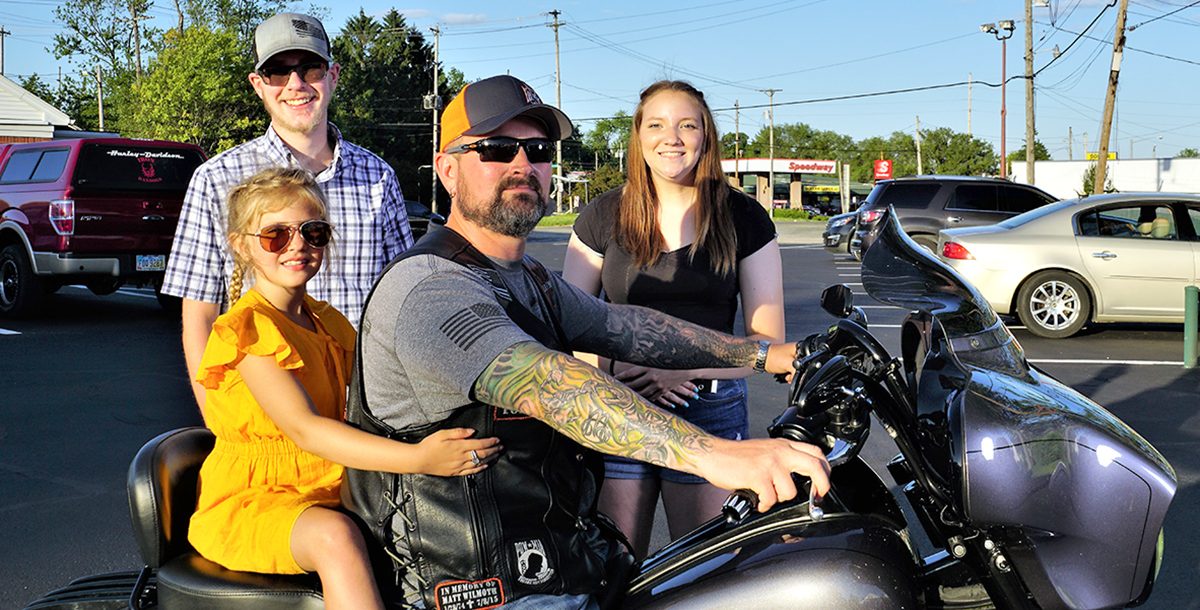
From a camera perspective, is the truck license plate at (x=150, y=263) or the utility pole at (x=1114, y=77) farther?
the utility pole at (x=1114, y=77)

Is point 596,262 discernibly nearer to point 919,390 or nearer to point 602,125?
point 919,390

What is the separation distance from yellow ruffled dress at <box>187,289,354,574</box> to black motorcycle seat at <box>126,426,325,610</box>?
0.05 m

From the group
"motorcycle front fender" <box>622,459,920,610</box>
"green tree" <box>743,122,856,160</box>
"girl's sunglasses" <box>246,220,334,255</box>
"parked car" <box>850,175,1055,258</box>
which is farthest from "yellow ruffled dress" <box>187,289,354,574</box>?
"green tree" <box>743,122,856,160</box>

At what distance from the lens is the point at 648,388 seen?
3285 millimetres

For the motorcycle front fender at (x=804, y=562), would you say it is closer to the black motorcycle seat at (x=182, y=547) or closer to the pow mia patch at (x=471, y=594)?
the pow mia patch at (x=471, y=594)

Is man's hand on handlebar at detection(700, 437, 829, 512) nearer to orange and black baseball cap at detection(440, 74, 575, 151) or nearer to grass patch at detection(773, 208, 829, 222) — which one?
orange and black baseball cap at detection(440, 74, 575, 151)

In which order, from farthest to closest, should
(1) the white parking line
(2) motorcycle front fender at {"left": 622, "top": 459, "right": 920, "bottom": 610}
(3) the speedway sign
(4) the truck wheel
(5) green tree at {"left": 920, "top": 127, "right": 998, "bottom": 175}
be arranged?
(5) green tree at {"left": 920, "top": 127, "right": 998, "bottom": 175}, (3) the speedway sign, (4) the truck wheel, (1) the white parking line, (2) motorcycle front fender at {"left": 622, "top": 459, "right": 920, "bottom": 610}

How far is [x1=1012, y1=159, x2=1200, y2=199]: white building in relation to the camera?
192ft

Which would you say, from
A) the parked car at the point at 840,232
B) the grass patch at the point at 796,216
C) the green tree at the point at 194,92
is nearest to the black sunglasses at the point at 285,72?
the parked car at the point at 840,232

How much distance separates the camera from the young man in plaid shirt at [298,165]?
3.49m

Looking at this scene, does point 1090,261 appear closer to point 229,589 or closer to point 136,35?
point 229,589

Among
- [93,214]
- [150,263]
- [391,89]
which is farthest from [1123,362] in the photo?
[391,89]

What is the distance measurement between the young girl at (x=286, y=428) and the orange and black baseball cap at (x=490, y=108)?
2.14ft

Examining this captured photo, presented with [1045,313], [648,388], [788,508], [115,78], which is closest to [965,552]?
[788,508]
